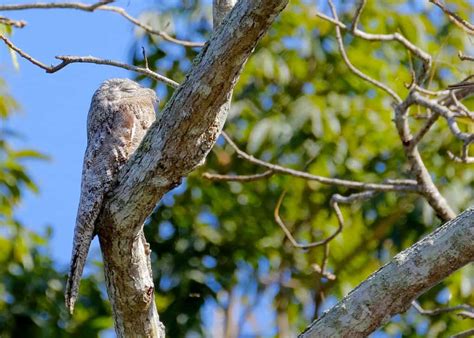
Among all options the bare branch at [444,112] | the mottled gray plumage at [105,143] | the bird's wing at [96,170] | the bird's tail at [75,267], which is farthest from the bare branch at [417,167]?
the bird's tail at [75,267]

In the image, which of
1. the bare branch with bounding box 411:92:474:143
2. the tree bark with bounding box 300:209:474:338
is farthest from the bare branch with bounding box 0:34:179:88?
the bare branch with bounding box 411:92:474:143

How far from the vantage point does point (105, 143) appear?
356cm

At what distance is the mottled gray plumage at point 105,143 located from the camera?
10.9 ft

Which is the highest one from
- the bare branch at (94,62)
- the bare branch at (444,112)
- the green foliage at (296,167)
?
the bare branch at (444,112)

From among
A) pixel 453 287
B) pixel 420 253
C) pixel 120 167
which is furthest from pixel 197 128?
pixel 453 287

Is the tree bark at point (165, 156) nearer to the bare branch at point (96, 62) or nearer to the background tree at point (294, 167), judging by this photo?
the bare branch at point (96, 62)

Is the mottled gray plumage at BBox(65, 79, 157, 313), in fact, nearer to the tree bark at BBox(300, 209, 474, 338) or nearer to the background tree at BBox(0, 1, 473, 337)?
the tree bark at BBox(300, 209, 474, 338)

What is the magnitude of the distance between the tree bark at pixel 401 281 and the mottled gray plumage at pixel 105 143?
0.77 metres

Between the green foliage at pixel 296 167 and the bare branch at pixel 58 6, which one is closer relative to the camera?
the bare branch at pixel 58 6

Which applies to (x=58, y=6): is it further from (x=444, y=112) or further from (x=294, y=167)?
(x=294, y=167)

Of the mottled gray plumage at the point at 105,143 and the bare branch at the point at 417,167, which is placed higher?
the bare branch at the point at 417,167

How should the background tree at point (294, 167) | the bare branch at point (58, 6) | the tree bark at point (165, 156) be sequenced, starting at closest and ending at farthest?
the tree bark at point (165, 156) < the bare branch at point (58, 6) < the background tree at point (294, 167)

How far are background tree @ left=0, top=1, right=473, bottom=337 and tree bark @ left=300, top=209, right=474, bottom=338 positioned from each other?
332 centimetres

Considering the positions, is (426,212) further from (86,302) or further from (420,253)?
(420,253)
